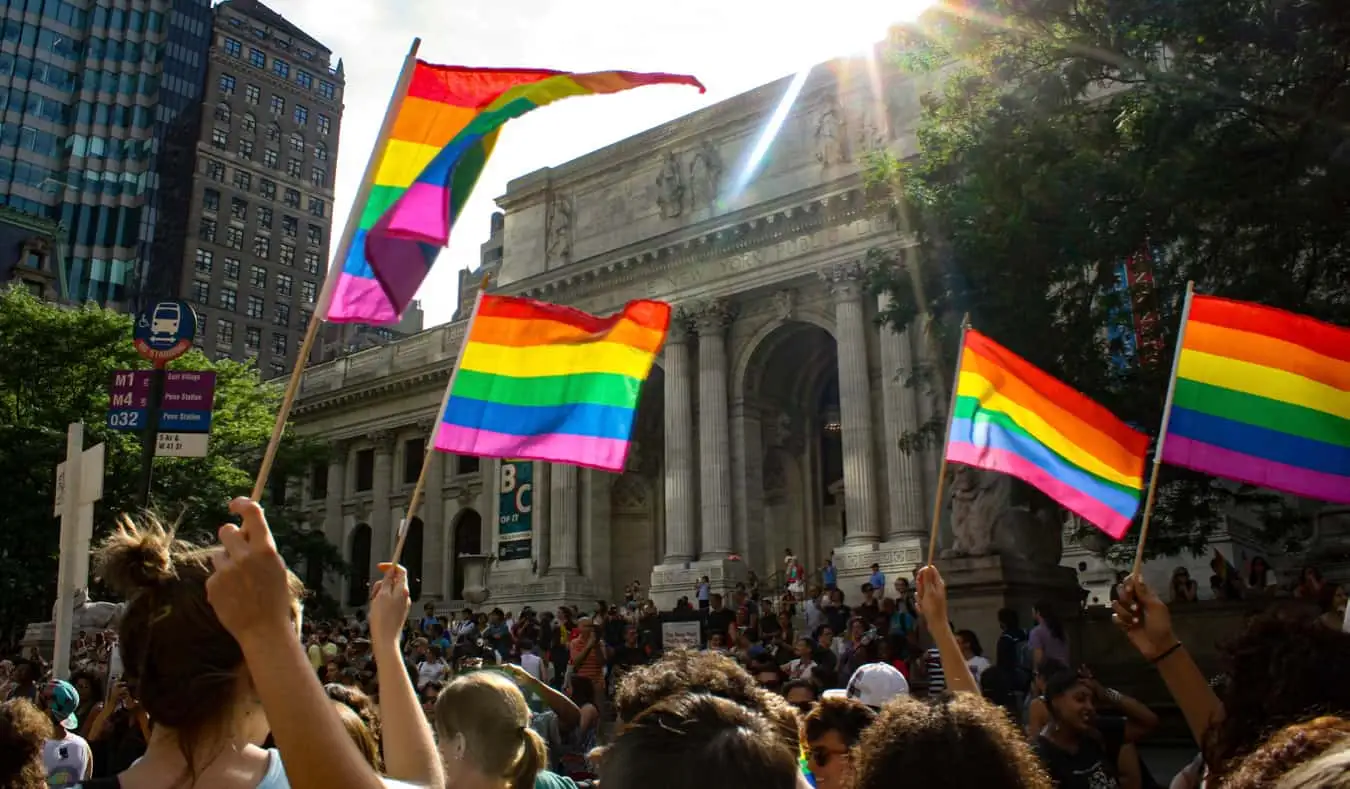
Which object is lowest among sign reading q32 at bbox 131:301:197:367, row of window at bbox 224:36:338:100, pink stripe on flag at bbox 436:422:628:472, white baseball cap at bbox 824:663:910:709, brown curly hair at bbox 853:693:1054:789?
white baseball cap at bbox 824:663:910:709

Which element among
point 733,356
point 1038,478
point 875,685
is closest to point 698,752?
point 875,685

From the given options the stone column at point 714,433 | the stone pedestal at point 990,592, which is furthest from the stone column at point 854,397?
the stone pedestal at point 990,592

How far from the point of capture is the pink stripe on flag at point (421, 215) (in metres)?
4.39

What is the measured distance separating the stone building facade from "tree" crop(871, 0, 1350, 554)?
15.3 m

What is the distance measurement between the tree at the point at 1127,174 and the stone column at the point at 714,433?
18740 mm

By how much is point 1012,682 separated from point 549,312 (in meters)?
5.21

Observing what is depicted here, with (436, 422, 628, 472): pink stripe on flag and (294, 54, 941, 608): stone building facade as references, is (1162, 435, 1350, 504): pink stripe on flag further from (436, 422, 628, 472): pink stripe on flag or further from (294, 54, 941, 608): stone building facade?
(294, 54, 941, 608): stone building facade

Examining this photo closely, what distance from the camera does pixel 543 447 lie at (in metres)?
6.70

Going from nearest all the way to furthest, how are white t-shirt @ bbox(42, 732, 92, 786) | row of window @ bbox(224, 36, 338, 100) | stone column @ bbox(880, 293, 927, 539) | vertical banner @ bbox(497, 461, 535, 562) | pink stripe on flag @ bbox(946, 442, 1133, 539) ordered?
white t-shirt @ bbox(42, 732, 92, 786) < pink stripe on flag @ bbox(946, 442, 1133, 539) < stone column @ bbox(880, 293, 927, 539) < vertical banner @ bbox(497, 461, 535, 562) < row of window @ bbox(224, 36, 338, 100)

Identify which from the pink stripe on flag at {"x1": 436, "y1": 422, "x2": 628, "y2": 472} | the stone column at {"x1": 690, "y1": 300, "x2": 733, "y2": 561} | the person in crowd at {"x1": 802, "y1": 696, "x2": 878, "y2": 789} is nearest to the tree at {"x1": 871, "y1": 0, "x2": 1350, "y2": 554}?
the pink stripe on flag at {"x1": 436, "y1": 422, "x2": 628, "y2": 472}

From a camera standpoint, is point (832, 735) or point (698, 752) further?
point (832, 735)

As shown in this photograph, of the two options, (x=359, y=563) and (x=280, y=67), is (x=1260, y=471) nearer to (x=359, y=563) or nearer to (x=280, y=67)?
(x=359, y=563)

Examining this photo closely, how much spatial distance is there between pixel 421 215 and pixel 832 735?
263 cm

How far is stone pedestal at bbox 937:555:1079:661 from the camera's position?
13.4 meters
